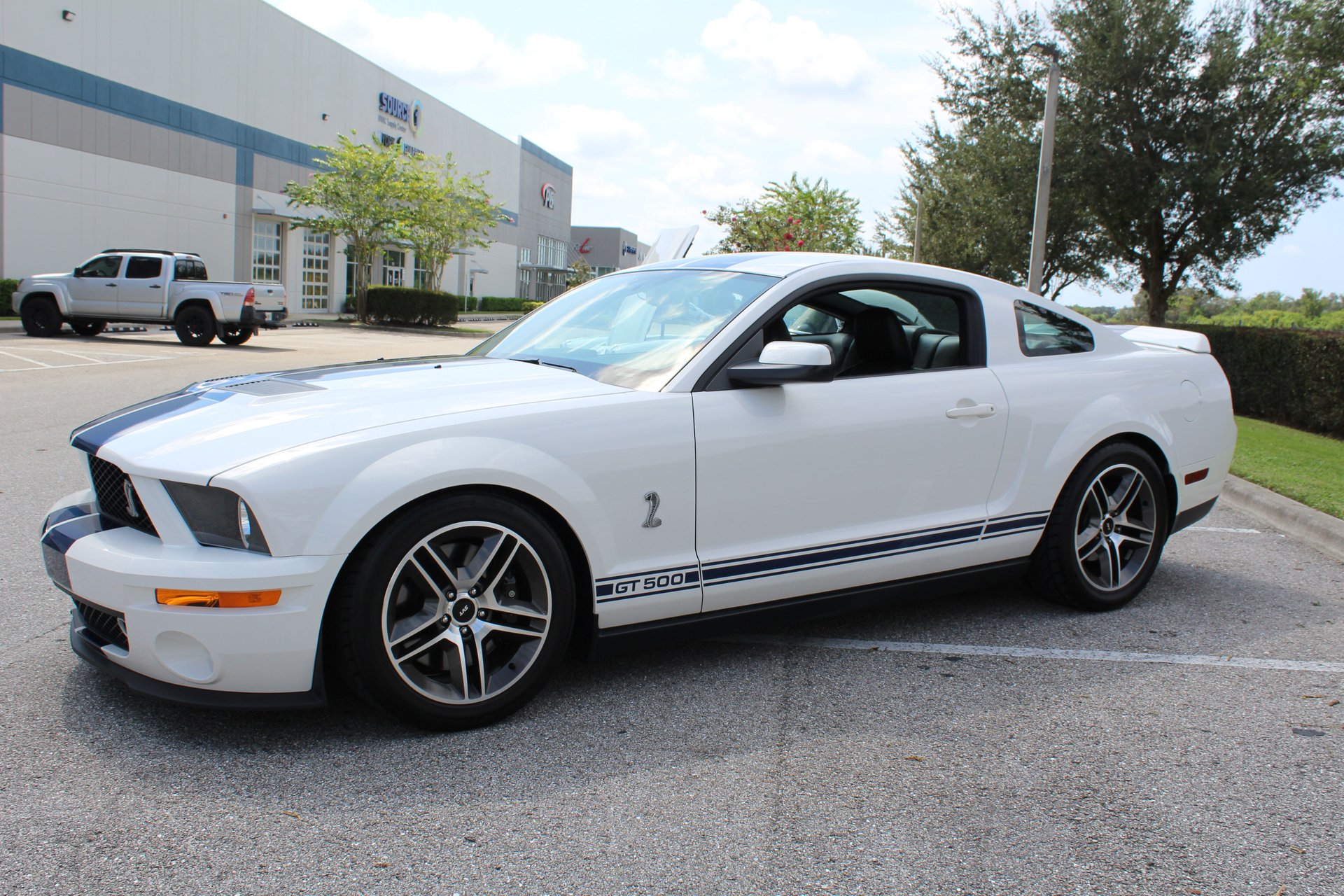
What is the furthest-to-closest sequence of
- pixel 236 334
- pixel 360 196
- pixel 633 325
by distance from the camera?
pixel 360 196 < pixel 236 334 < pixel 633 325

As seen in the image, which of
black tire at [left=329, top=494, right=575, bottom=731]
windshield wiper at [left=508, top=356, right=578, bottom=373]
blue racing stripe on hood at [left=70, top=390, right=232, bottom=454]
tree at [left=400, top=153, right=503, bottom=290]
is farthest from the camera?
tree at [left=400, top=153, right=503, bottom=290]

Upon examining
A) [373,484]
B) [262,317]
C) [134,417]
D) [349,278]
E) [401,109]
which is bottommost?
[373,484]

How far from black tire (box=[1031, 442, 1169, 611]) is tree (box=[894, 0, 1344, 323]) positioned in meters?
13.8

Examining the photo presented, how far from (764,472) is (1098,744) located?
139 centimetres

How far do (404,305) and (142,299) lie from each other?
17021 millimetres

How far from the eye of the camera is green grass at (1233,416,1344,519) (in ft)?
26.2

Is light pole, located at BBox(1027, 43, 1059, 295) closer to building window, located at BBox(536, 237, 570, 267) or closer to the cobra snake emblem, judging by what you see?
the cobra snake emblem

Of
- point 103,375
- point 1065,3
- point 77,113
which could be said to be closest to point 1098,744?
point 103,375

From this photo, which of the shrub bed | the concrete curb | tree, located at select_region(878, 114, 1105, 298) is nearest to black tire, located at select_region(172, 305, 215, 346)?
tree, located at select_region(878, 114, 1105, 298)

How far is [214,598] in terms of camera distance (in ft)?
9.74

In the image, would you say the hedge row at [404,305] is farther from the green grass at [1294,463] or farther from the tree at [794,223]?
the green grass at [1294,463]

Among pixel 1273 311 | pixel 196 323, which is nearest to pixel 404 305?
pixel 196 323

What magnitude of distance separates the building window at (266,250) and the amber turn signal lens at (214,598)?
3976 cm

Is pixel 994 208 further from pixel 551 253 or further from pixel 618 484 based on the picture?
pixel 551 253
